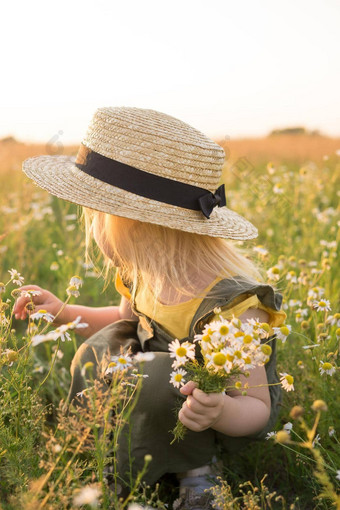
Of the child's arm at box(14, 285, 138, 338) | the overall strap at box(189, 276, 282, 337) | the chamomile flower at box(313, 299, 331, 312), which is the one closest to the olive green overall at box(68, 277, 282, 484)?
the overall strap at box(189, 276, 282, 337)

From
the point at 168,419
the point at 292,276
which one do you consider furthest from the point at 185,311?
the point at 292,276

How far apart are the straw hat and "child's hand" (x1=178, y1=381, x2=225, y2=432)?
0.61 metres

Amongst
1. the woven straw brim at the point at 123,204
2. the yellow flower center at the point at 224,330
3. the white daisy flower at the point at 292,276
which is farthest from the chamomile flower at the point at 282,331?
the white daisy flower at the point at 292,276

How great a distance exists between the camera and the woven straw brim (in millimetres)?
2014

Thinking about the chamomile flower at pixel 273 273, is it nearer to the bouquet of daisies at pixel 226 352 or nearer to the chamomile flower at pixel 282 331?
the chamomile flower at pixel 282 331

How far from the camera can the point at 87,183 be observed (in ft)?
7.06

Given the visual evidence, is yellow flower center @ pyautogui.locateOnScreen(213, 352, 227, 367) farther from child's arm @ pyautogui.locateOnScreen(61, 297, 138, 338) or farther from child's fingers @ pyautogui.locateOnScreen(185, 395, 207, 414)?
child's arm @ pyautogui.locateOnScreen(61, 297, 138, 338)

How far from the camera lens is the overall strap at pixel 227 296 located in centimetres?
202

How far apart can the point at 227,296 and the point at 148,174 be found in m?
0.51

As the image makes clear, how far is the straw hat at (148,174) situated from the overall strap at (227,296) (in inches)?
7.1

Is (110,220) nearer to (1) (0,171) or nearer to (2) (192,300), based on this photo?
(2) (192,300)

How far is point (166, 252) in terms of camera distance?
2170mm

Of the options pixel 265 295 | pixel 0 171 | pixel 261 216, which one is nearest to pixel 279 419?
pixel 265 295

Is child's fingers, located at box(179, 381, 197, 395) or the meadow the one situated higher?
child's fingers, located at box(179, 381, 197, 395)
